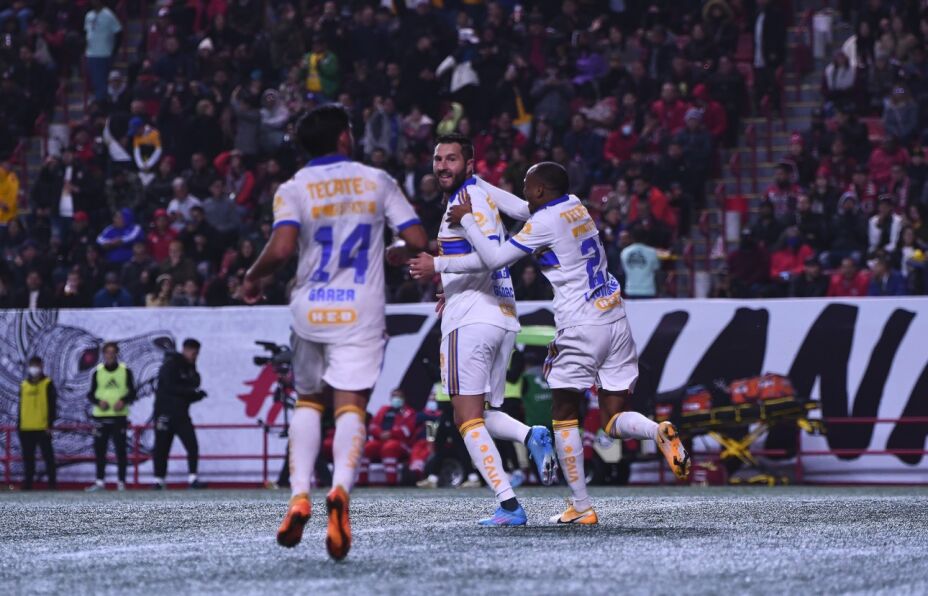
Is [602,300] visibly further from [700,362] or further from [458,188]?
[700,362]

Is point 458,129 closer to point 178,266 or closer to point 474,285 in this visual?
point 178,266

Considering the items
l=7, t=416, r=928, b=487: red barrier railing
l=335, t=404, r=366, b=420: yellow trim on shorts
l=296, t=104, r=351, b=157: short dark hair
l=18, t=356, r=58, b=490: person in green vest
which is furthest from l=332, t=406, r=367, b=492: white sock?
l=18, t=356, r=58, b=490: person in green vest

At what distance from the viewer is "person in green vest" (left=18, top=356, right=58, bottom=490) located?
66.8 feet

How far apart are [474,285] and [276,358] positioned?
10.5 metres

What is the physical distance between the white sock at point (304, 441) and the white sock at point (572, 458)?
2.22 metres

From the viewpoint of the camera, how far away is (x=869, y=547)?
24.5ft

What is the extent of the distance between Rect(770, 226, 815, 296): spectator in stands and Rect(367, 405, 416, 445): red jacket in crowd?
192 inches

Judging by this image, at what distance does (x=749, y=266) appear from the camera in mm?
20359

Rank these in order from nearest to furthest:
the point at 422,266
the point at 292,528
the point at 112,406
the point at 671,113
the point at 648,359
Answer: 1. the point at 292,528
2. the point at 422,266
3. the point at 648,359
4. the point at 112,406
5. the point at 671,113

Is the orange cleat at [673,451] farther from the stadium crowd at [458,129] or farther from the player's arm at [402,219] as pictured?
the stadium crowd at [458,129]

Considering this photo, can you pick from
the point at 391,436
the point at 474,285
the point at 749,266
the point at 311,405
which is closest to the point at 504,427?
the point at 474,285

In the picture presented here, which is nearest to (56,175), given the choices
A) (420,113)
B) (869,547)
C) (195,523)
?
(420,113)

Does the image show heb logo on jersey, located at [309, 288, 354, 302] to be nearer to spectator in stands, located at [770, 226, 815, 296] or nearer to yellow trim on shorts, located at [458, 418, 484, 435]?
yellow trim on shorts, located at [458, 418, 484, 435]

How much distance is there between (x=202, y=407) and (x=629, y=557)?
45.9 feet
